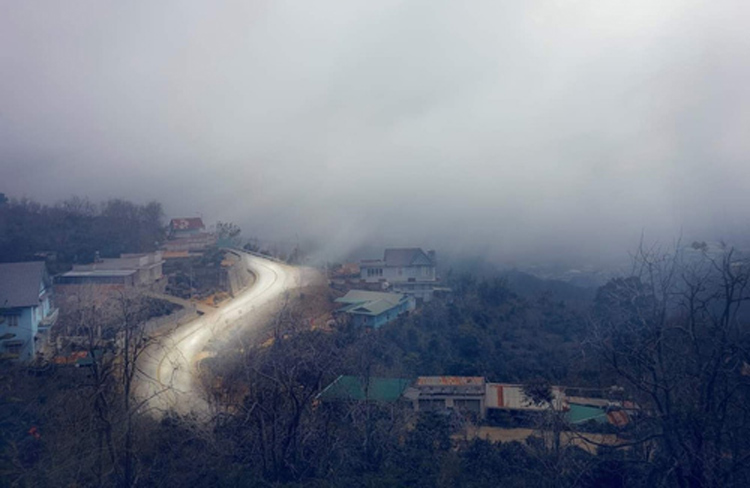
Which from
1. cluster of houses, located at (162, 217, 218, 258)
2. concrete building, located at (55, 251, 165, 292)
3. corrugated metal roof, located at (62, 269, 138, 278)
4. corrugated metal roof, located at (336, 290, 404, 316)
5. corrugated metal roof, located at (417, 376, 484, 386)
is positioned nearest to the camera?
corrugated metal roof, located at (417, 376, 484, 386)

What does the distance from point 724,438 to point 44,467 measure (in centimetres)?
610

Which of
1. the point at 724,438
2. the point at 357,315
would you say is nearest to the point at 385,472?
the point at 724,438

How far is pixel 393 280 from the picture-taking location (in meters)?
16.1

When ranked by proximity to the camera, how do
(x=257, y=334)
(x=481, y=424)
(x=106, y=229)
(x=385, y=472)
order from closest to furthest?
(x=385, y=472), (x=481, y=424), (x=257, y=334), (x=106, y=229)

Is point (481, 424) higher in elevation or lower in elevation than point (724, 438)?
lower

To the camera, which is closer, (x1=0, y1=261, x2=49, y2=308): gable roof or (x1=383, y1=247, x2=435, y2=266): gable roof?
(x1=0, y1=261, x2=49, y2=308): gable roof

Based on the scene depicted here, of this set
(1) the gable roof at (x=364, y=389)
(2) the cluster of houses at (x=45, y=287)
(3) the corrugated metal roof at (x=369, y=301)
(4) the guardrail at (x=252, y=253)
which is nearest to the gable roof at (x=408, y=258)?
(3) the corrugated metal roof at (x=369, y=301)

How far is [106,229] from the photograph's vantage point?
53.2 feet

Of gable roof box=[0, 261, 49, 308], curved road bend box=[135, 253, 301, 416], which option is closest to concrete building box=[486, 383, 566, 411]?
curved road bend box=[135, 253, 301, 416]

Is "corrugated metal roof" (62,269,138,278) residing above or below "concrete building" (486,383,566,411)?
above

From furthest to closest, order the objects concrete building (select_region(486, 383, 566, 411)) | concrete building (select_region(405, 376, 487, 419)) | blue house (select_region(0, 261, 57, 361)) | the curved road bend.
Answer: blue house (select_region(0, 261, 57, 361)) < concrete building (select_region(405, 376, 487, 419)) < concrete building (select_region(486, 383, 566, 411)) < the curved road bend

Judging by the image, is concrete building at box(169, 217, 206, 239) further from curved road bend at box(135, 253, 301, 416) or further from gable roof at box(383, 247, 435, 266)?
gable roof at box(383, 247, 435, 266)

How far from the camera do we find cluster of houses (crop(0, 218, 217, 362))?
31.9ft

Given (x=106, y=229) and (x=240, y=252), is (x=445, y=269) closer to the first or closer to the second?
(x=240, y=252)
